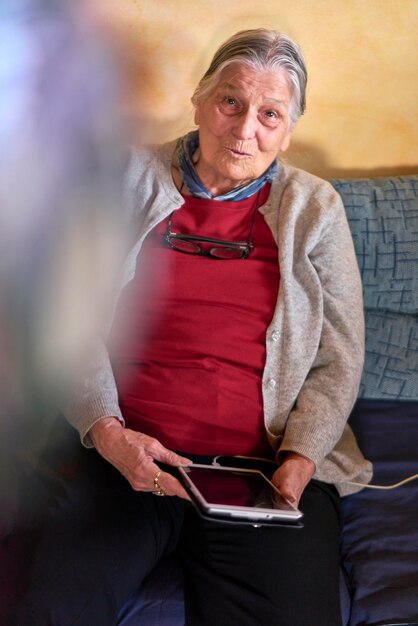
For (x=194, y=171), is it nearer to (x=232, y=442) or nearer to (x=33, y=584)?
(x=232, y=442)

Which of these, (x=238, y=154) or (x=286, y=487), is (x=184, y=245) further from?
(x=286, y=487)

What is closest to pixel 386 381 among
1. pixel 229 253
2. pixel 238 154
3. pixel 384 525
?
pixel 384 525

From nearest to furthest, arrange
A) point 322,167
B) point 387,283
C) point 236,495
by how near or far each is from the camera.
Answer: point 236,495, point 387,283, point 322,167

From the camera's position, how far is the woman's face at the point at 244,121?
3.82ft

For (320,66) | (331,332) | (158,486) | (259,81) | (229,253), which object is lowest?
(158,486)

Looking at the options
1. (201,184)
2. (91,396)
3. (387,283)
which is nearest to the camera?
(91,396)

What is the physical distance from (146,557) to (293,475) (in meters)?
0.25

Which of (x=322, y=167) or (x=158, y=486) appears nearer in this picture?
(x=158, y=486)

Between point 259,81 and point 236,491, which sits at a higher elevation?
point 259,81

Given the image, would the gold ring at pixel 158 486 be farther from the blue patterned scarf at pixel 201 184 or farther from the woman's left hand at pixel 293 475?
the blue patterned scarf at pixel 201 184

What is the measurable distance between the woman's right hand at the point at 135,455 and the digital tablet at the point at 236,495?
35 millimetres

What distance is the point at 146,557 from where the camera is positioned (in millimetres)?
1032

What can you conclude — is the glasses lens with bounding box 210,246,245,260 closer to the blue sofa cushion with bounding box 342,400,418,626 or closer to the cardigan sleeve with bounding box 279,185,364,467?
the cardigan sleeve with bounding box 279,185,364,467

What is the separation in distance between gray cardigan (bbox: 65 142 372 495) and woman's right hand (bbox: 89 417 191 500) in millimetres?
28
